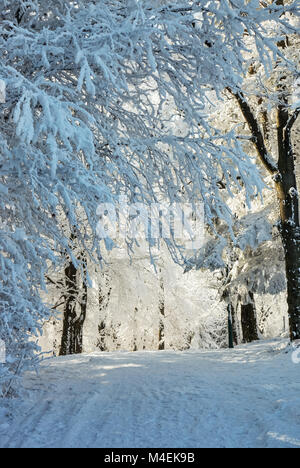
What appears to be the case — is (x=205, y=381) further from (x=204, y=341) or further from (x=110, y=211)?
(x=204, y=341)

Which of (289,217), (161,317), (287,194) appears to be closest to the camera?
(289,217)

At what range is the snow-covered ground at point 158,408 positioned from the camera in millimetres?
3137

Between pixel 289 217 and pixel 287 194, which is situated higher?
pixel 287 194

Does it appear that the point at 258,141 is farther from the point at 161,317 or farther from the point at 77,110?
the point at 161,317

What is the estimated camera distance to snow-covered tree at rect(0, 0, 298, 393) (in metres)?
3.32

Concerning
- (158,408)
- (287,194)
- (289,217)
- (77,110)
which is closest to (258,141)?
(287,194)

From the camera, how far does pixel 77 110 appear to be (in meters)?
4.41

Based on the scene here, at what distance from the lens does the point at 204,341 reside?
2206cm

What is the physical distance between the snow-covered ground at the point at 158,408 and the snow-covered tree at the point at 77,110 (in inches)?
26.2

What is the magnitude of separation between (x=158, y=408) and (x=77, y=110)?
3.38m

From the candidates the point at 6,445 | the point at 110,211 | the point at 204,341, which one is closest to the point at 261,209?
the point at 110,211

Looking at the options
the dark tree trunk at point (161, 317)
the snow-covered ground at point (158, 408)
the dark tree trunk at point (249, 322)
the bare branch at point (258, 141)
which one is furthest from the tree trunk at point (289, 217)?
the dark tree trunk at point (161, 317)

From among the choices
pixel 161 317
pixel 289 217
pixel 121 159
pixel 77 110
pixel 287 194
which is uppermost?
pixel 77 110

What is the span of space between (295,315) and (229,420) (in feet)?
15.9
